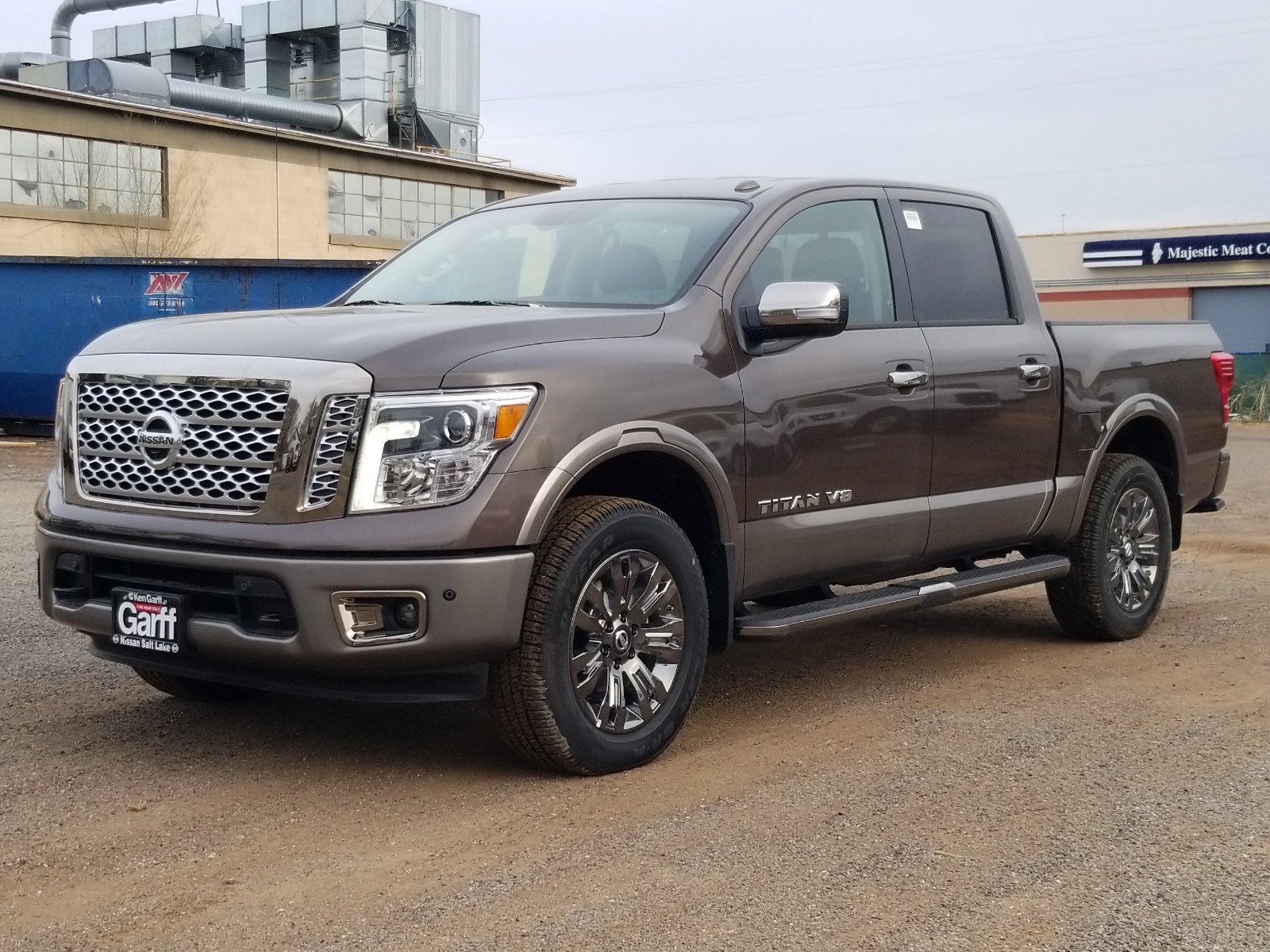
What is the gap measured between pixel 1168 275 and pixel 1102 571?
51960 millimetres

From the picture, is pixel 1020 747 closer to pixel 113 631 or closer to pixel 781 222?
pixel 781 222

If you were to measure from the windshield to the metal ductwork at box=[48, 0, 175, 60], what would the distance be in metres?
40.5

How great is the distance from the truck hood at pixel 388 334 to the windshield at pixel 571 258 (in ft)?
1.09

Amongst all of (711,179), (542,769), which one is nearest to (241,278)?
(711,179)

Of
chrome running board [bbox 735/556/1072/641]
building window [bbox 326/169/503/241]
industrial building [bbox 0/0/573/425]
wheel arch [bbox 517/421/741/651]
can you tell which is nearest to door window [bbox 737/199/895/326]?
wheel arch [bbox 517/421/741/651]

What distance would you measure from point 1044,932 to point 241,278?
16590mm

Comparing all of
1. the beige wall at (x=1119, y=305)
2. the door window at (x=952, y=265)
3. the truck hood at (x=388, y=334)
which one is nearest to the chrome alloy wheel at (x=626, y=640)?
the truck hood at (x=388, y=334)

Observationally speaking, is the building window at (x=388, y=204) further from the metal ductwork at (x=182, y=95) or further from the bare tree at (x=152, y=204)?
the bare tree at (x=152, y=204)

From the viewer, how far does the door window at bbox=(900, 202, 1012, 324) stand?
645 centimetres

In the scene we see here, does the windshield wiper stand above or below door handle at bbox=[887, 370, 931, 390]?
above

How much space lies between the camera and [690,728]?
5.66m

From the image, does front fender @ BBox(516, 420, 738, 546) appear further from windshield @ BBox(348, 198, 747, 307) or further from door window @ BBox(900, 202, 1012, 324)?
door window @ BBox(900, 202, 1012, 324)

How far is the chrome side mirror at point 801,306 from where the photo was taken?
5.34 metres

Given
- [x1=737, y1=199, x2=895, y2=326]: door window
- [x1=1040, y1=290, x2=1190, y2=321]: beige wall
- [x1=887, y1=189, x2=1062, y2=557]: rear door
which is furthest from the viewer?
[x1=1040, y1=290, x2=1190, y2=321]: beige wall
